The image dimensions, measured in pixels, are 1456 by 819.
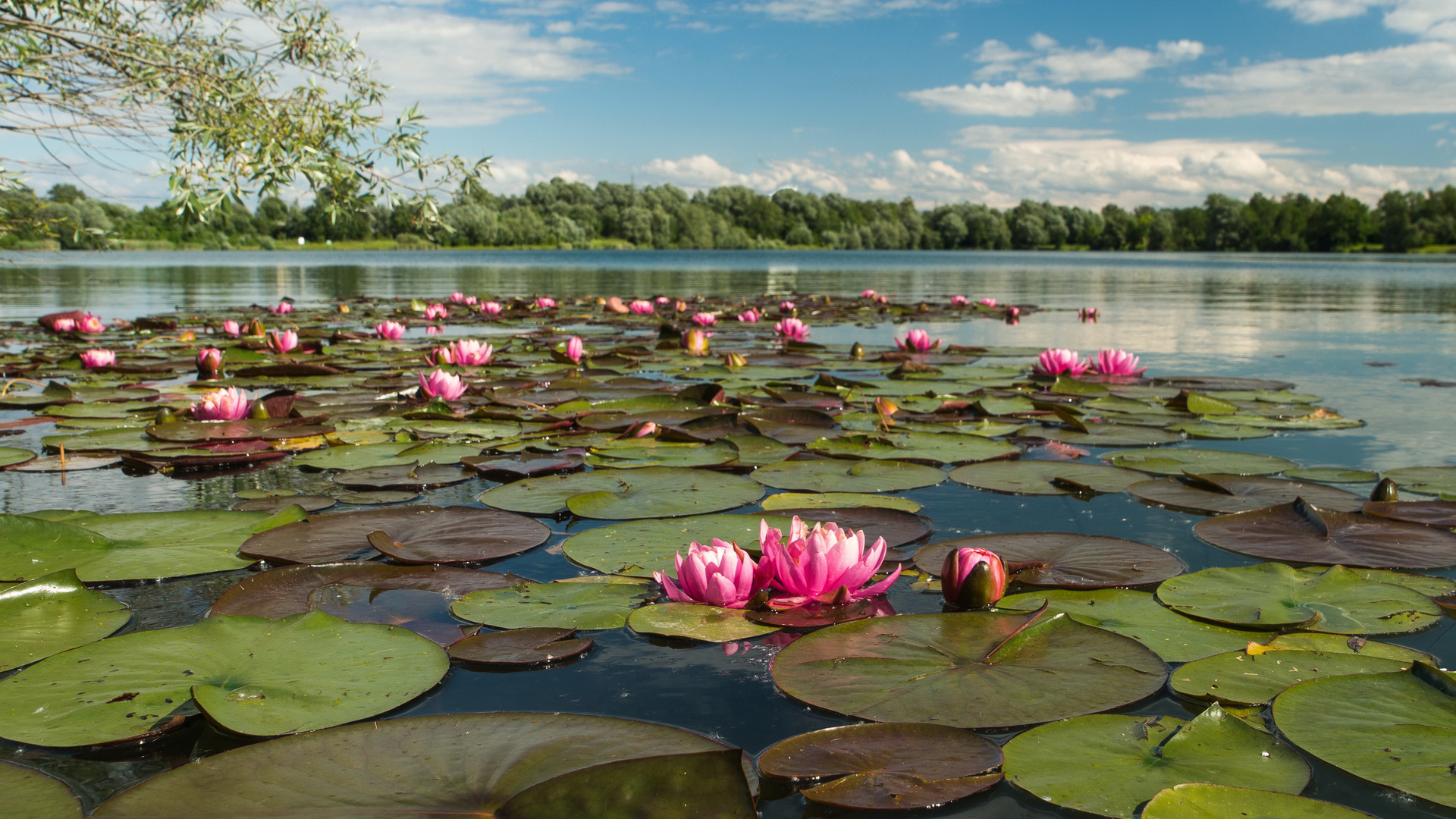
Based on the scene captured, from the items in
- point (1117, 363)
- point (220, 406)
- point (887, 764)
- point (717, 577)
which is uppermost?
point (1117, 363)

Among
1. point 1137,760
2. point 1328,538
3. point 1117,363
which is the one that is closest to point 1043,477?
point 1328,538

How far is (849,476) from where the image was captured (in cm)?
270

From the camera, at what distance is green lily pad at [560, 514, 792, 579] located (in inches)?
73.5

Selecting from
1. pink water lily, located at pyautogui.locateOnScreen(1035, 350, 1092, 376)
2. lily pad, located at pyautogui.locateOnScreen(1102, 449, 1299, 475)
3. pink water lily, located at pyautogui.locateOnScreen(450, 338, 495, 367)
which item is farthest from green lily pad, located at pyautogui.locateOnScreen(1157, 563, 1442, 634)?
pink water lily, located at pyautogui.locateOnScreen(450, 338, 495, 367)

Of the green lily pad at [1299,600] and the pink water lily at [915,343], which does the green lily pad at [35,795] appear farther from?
the pink water lily at [915,343]

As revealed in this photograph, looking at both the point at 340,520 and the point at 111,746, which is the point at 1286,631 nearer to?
the point at 111,746

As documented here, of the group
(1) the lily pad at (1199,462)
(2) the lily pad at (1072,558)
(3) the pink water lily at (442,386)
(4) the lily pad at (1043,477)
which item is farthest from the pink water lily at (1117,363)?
(3) the pink water lily at (442,386)

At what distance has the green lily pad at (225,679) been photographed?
116cm

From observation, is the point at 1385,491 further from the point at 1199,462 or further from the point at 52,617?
the point at 52,617

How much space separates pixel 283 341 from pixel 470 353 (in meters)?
1.58

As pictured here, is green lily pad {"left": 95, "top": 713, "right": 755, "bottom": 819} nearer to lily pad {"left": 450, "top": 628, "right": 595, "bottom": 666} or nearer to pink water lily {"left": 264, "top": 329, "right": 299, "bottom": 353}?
lily pad {"left": 450, "top": 628, "right": 595, "bottom": 666}

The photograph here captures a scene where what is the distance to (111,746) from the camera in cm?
115

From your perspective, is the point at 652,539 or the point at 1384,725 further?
the point at 652,539

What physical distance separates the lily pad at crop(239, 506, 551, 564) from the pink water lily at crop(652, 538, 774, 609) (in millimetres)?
541
